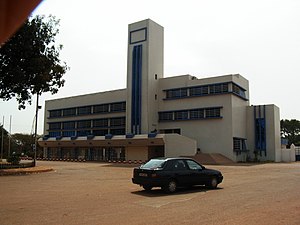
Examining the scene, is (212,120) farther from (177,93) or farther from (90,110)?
(90,110)

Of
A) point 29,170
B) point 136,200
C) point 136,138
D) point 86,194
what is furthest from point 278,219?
point 136,138

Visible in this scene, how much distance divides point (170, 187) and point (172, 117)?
46464mm

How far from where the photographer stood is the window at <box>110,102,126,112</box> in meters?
65.6

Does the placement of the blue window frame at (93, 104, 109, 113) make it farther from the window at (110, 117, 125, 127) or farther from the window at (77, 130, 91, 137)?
the window at (77, 130, 91, 137)

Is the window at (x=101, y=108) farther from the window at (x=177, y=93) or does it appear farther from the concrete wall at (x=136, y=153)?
the concrete wall at (x=136, y=153)

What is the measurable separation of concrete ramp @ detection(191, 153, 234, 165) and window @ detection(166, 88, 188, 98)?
11679 mm

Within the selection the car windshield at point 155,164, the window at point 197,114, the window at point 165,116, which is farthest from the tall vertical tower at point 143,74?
the car windshield at point 155,164

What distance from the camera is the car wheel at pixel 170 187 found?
1398 centimetres

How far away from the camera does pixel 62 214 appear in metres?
9.30

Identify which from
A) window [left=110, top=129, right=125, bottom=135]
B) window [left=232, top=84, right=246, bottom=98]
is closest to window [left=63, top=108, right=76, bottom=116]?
window [left=110, top=129, right=125, bottom=135]

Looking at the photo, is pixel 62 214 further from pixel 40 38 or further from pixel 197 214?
pixel 40 38

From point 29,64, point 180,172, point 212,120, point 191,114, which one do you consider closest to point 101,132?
point 191,114

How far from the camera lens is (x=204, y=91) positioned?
2267 inches

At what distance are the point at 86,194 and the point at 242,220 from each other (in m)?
7.25
